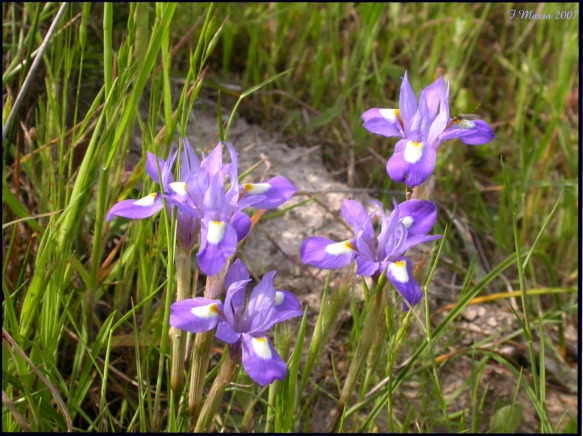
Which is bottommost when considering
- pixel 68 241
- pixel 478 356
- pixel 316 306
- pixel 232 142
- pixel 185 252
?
pixel 478 356

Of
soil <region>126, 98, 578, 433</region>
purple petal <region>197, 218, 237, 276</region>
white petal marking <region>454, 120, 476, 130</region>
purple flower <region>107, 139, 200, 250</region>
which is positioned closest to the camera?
purple petal <region>197, 218, 237, 276</region>

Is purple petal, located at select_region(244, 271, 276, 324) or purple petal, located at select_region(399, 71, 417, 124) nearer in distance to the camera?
purple petal, located at select_region(244, 271, 276, 324)

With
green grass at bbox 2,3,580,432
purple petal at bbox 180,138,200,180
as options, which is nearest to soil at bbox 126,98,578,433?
green grass at bbox 2,3,580,432

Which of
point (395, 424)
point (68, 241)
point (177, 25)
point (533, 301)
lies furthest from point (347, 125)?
point (68, 241)

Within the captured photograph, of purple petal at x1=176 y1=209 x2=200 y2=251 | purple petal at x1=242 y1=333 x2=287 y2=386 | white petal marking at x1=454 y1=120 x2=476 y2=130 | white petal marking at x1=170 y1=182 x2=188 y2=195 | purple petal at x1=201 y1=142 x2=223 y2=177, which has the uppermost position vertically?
white petal marking at x1=454 y1=120 x2=476 y2=130

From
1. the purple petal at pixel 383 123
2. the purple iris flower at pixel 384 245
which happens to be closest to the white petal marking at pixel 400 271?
the purple iris flower at pixel 384 245

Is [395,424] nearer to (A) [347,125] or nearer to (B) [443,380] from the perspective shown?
(B) [443,380]

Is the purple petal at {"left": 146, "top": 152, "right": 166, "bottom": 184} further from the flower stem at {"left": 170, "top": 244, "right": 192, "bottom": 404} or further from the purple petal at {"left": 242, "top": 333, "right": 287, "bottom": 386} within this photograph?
the purple petal at {"left": 242, "top": 333, "right": 287, "bottom": 386}

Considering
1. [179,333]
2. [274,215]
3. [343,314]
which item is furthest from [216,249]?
[343,314]
